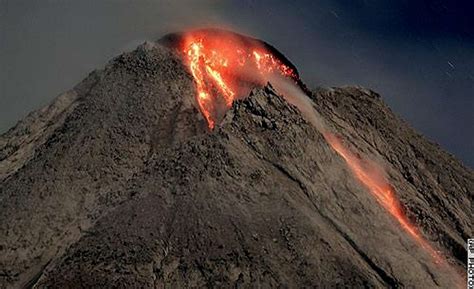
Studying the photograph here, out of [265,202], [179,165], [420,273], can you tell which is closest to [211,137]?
[179,165]

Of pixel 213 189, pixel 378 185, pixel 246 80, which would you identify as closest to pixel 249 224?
pixel 213 189

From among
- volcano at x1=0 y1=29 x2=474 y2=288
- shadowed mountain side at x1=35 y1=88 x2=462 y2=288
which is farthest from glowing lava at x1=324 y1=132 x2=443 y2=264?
shadowed mountain side at x1=35 y1=88 x2=462 y2=288

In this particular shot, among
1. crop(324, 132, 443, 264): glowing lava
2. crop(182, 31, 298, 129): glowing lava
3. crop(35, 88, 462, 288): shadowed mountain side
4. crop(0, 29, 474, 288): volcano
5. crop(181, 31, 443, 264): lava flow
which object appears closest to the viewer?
crop(35, 88, 462, 288): shadowed mountain side

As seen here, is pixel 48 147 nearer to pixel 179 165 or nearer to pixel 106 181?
pixel 106 181

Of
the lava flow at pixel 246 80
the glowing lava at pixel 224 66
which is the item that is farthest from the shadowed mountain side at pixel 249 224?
the glowing lava at pixel 224 66

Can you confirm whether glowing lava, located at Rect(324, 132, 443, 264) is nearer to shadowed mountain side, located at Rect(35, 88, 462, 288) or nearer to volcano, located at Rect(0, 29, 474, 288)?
volcano, located at Rect(0, 29, 474, 288)

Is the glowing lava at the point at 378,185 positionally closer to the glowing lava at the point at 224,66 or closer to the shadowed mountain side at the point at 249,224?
the shadowed mountain side at the point at 249,224
